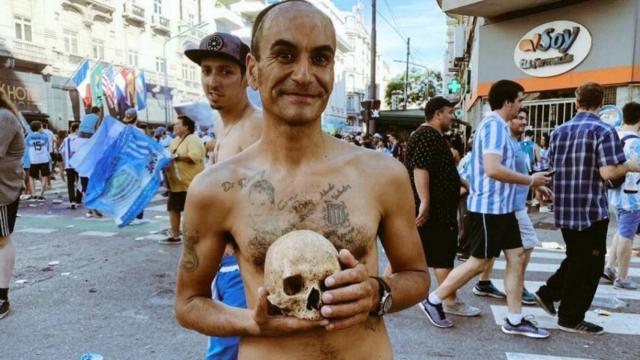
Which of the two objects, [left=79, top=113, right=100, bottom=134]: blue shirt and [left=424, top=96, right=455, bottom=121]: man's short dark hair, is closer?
[left=424, top=96, right=455, bottom=121]: man's short dark hair

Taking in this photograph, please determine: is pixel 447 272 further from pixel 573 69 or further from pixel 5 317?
pixel 573 69

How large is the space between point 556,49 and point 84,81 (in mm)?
20498

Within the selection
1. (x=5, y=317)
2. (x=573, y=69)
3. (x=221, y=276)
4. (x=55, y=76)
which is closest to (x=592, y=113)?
(x=221, y=276)

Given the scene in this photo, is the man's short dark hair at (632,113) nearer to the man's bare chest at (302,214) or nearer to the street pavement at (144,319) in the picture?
the street pavement at (144,319)

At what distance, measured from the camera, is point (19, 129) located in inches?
190

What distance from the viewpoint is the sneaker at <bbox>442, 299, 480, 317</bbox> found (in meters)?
5.01

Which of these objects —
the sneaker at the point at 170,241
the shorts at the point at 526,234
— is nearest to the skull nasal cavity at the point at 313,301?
the shorts at the point at 526,234

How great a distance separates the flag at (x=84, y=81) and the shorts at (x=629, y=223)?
23319 millimetres

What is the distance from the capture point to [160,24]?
39375mm

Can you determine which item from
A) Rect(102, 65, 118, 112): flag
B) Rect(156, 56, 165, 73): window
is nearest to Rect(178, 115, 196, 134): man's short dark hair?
Rect(102, 65, 118, 112): flag

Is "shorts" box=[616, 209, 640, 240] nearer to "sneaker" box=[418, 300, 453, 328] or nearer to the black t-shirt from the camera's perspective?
the black t-shirt

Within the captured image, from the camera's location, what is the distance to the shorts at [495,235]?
445cm

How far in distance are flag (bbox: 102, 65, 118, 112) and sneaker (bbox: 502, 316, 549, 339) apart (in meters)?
24.6

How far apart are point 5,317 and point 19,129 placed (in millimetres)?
1790
